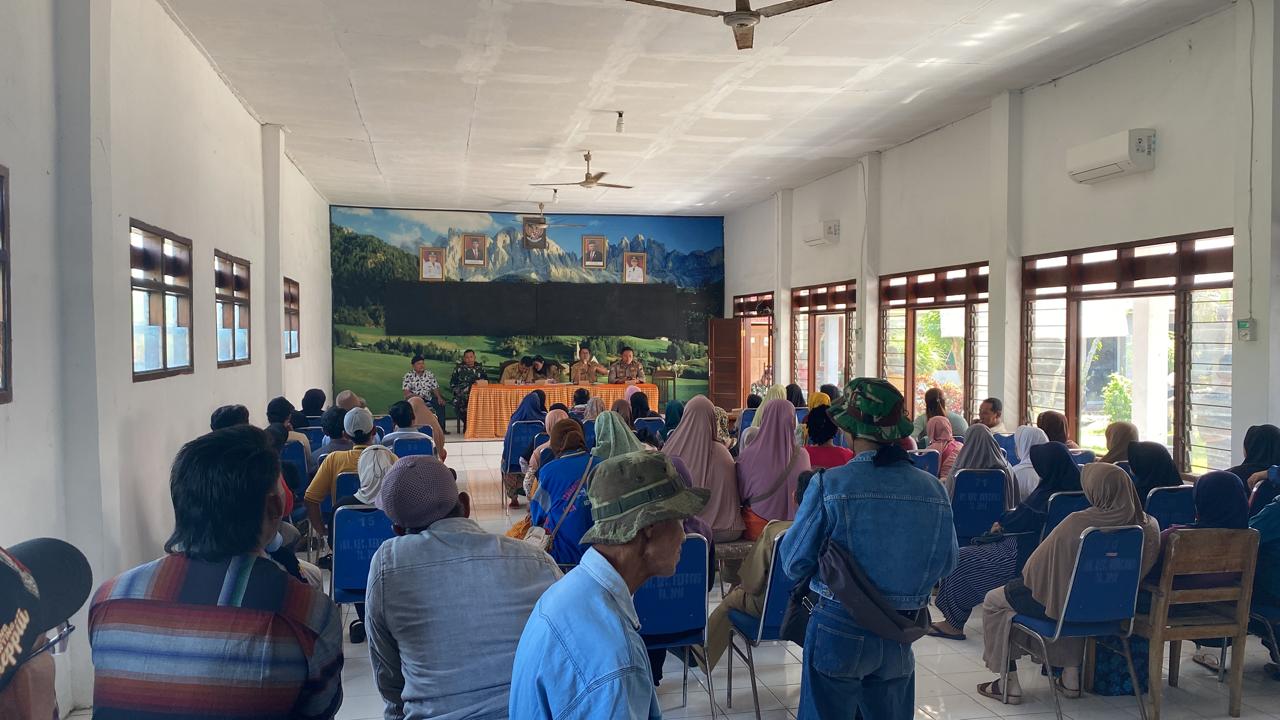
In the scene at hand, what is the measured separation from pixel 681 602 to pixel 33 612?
2.77 metres

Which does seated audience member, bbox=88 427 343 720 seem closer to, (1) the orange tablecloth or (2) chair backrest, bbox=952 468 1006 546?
(2) chair backrest, bbox=952 468 1006 546

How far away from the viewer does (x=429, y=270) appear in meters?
18.9

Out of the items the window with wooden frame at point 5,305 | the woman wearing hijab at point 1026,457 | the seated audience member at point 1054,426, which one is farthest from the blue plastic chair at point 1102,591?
the window with wooden frame at point 5,305

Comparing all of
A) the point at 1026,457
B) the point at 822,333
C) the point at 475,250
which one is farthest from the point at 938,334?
the point at 475,250

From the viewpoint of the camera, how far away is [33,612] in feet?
5.26

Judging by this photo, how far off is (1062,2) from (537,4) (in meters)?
3.95

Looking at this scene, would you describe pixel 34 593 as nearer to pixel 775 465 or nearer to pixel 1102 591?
pixel 1102 591

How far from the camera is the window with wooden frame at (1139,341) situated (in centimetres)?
700

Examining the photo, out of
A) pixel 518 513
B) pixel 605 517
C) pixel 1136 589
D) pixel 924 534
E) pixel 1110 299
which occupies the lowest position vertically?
pixel 518 513

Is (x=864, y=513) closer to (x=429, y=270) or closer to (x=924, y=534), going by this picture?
(x=924, y=534)

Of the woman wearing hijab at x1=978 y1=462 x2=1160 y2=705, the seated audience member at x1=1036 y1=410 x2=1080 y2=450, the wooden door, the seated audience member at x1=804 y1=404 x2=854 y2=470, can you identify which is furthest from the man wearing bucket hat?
the wooden door

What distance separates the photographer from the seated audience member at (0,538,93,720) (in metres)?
1.54

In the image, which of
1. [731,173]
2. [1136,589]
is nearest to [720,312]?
[731,173]

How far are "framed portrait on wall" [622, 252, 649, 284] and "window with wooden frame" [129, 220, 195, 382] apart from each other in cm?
1319
